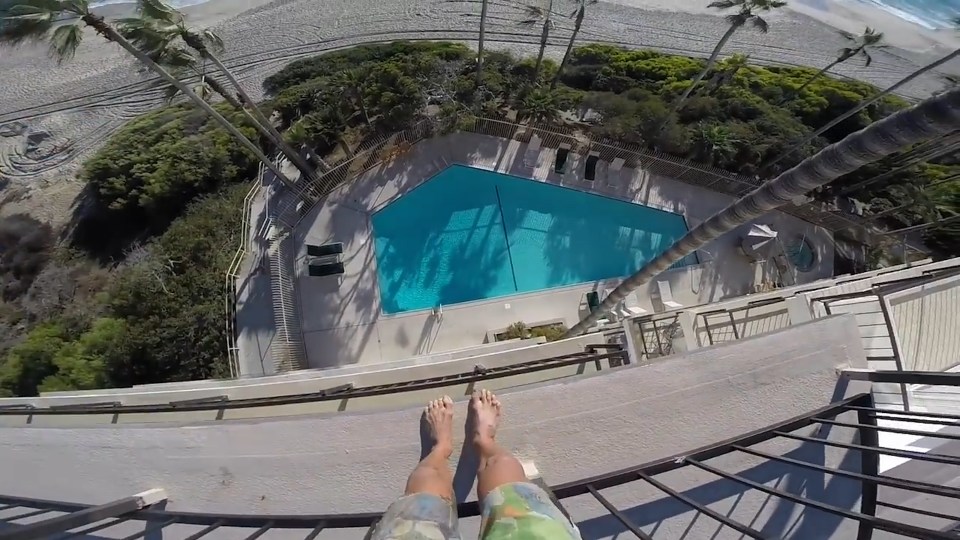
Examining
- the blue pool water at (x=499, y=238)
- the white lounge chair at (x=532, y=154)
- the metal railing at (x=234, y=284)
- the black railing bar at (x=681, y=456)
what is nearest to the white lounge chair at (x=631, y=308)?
the blue pool water at (x=499, y=238)

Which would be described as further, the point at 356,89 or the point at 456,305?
the point at 356,89

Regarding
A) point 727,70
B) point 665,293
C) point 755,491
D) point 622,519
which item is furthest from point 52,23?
point 727,70

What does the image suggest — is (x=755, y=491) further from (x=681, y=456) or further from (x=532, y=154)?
(x=532, y=154)

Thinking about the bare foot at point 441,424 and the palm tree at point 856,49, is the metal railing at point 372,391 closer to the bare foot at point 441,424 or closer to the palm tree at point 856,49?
the bare foot at point 441,424

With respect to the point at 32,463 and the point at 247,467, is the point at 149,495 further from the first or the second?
the point at 32,463

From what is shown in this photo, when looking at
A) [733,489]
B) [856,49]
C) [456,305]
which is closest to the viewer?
[733,489]

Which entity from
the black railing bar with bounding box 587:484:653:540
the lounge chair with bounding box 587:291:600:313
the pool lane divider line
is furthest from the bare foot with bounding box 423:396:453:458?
the lounge chair with bounding box 587:291:600:313
